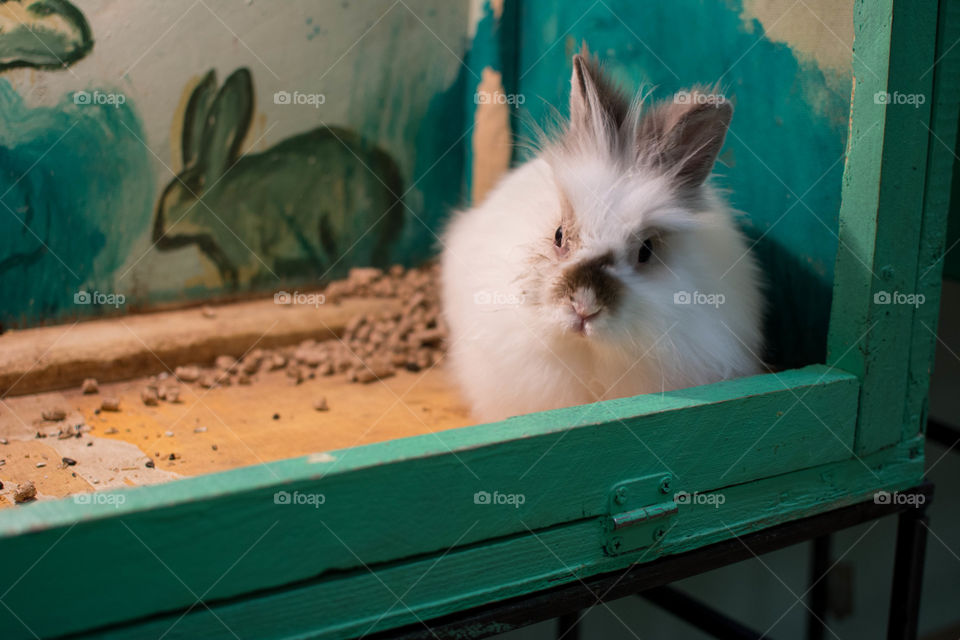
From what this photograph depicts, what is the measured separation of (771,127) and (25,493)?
160 centimetres

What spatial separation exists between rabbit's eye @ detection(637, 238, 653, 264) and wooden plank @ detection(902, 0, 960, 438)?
486 mm

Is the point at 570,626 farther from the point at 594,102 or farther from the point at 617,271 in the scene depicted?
the point at 594,102

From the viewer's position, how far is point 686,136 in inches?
61.3

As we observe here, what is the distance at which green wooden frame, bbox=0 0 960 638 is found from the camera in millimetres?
981

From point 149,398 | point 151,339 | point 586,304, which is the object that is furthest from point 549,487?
point 151,339

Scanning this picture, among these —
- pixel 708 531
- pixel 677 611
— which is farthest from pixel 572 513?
pixel 677 611

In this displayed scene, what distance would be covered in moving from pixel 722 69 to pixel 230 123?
4.08ft

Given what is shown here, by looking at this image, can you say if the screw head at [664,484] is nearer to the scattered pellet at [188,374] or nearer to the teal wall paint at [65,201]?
the scattered pellet at [188,374]

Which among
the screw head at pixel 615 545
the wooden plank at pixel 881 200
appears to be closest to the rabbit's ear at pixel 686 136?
the wooden plank at pixel 881 200

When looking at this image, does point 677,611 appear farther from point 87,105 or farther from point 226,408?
point 87,105

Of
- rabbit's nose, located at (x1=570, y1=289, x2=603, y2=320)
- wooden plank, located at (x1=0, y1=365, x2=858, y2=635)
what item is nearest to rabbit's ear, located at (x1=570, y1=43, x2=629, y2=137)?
rabbit's nose, located at (x1=570, y1=289, x2=603, y2=320)

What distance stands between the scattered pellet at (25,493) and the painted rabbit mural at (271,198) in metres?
0.88

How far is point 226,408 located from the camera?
2021mm

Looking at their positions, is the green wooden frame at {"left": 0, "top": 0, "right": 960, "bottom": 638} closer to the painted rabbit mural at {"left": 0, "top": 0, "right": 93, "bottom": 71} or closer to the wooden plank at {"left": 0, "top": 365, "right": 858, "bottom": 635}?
the wooden plank at {"left": 0, "top": 365, "right": 858, "bottom": 635}
